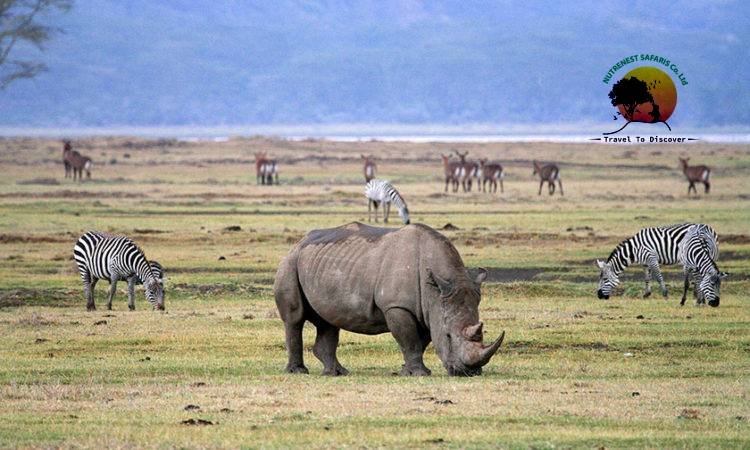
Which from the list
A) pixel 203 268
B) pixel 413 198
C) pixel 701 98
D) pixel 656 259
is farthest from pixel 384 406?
pixel 701 98

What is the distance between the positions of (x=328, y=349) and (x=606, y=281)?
408 inches

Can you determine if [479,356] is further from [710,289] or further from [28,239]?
[28,239]

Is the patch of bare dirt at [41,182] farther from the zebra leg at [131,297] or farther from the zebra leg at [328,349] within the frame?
the zebra leg at [328,349]

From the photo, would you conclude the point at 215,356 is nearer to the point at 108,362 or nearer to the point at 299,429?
the point at 108,362

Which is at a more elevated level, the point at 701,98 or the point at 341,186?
the point at 701,98

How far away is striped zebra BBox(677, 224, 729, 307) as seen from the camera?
2289 cm

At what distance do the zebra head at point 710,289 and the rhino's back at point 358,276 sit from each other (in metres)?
9.22

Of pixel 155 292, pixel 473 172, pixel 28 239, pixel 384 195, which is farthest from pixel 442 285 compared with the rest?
pixel 473 172

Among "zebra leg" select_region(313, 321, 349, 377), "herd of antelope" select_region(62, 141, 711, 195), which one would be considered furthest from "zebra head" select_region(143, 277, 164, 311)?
"herd of antelope" select_region(62, 141, 711, 195)

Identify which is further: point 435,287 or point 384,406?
point 435,287

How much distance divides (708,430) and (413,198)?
143 feet

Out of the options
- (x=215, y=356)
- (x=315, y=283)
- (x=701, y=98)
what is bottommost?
(x=215, y=356)

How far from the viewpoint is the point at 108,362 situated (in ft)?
53.2

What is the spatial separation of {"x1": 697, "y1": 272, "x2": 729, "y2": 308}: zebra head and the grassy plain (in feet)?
1.51
